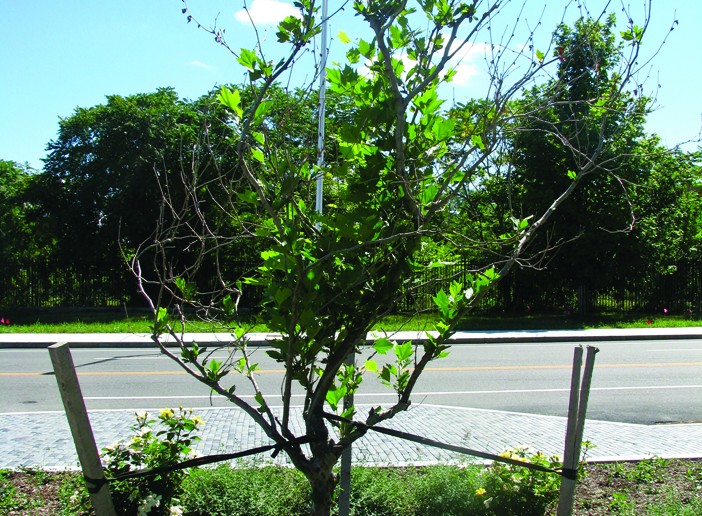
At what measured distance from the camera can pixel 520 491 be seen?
428 centimetres

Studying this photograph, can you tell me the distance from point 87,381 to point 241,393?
2952mm

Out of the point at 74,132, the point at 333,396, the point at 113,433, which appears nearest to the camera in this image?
the point at 333,396

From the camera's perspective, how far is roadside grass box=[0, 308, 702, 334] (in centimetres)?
1850

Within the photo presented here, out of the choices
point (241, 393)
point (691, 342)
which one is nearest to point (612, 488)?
point (241, 393)

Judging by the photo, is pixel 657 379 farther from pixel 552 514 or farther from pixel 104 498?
pixel 104 498

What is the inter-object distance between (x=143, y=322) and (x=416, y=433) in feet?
44.6

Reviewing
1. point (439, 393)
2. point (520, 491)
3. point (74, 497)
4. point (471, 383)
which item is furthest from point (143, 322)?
point (520, 491)

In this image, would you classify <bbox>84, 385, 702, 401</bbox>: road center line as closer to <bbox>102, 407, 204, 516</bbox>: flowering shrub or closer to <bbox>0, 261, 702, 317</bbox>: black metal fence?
<bbox>102, 407, 204, 516</bbox>: flowering shrub

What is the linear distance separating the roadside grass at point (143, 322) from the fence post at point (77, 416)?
592 inches

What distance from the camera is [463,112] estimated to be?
147 inches

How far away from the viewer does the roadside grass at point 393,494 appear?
4.26 m

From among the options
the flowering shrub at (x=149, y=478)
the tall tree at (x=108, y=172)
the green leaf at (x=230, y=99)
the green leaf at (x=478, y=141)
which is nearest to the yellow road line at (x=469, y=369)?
the flowering shrub at (x=149, y=478)

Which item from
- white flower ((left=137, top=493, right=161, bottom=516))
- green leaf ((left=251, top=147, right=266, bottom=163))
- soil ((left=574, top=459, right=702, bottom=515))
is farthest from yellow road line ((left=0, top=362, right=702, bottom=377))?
green leaf ((left=251, top=147, right=266, bottom=163))

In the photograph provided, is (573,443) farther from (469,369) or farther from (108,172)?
(108,172)
